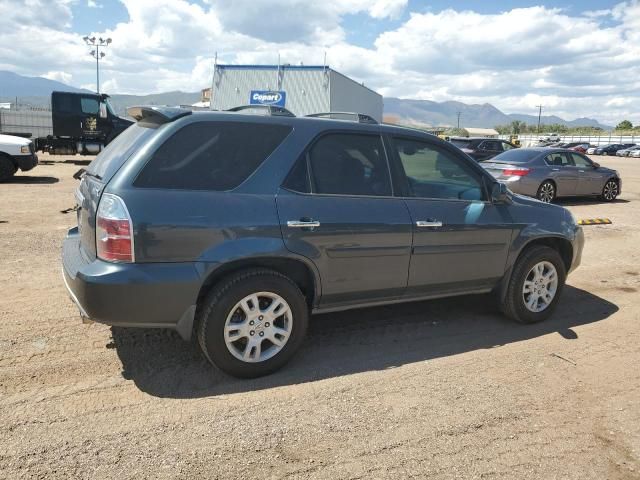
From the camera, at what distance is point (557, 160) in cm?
1384

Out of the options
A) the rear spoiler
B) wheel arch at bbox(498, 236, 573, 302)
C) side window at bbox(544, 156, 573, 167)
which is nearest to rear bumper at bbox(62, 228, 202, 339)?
the rear spoiler

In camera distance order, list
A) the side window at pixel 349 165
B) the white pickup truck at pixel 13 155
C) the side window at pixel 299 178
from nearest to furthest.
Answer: the side window at pixel 299 178 → the side window at pixel 349 165 → the white pickup truck at pixel 13 155

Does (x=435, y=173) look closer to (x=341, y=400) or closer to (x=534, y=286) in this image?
(x=534, y=286)

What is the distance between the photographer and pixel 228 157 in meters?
3.60

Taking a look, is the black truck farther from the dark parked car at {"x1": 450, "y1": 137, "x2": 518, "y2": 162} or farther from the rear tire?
the dark parked car at {"x1": 450, "y1": 137, "x2": 518, "y2": 162}

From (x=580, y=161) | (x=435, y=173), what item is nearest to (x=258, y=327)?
(x=435, y=173)

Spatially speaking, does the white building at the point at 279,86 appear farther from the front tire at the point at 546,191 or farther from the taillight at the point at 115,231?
the taillight at the point at 115,231

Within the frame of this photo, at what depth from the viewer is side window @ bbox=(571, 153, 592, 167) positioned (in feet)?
47.4

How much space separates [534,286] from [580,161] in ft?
36.6

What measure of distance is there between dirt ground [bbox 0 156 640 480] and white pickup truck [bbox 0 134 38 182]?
9944 millimetres

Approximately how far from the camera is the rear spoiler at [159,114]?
3.59 meters

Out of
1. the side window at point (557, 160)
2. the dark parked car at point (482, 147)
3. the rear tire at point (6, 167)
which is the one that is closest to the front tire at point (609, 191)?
the side window at point (557, 160)

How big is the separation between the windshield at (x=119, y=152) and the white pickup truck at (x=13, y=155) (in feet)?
37.4

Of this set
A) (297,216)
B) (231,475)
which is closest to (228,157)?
(297,216)
